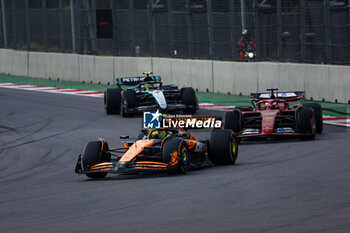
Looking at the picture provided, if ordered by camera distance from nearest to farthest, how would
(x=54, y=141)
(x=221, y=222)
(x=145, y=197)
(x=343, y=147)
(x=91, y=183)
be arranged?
(x=221, y=222)
(x=145, y=197)
(x=91, y=183)
(x=343, y=147)
(x=54, y=141)

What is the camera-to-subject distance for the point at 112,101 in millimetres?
23859

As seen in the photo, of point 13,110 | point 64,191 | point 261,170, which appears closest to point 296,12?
A: point 13,110

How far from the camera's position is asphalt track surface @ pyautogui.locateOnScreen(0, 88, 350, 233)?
28.5ft

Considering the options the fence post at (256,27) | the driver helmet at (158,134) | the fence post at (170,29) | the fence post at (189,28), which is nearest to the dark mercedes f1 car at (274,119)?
the driver helmet at (158,134)

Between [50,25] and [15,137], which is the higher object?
[50,25]

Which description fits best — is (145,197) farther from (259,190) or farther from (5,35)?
(5,35)

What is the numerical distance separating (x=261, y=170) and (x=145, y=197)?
116 inches

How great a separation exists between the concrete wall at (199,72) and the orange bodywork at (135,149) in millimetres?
11783

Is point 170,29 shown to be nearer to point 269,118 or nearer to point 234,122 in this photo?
point 234,122

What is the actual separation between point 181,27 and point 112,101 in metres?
8.33

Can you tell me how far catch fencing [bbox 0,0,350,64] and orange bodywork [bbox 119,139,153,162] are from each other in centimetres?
1207

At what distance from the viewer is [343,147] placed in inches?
624

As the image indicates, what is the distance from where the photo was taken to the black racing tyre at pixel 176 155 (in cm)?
1264

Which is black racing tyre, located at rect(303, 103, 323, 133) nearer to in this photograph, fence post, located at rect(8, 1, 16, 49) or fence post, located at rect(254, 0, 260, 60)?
fence post, located at rect(254, 0, 260, 60)
